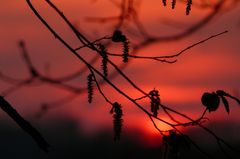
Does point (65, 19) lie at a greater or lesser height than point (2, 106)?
greater

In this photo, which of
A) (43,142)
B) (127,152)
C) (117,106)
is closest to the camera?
(43,142)

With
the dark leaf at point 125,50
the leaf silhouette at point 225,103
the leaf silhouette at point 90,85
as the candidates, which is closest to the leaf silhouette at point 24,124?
the leaf silhouette at point 90,85

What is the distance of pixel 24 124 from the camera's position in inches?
162

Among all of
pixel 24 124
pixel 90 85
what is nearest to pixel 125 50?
pixel 90 85

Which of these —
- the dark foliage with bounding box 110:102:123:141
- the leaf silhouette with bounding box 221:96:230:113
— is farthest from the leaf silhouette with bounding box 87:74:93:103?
the leaf silhouette with bounding box 221:96:230:113

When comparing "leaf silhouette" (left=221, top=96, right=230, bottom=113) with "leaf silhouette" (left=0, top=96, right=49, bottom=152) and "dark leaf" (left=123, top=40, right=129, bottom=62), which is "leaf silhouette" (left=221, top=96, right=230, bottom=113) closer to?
"dark leaf" (left=123, top=40, right=129, bottom=62)

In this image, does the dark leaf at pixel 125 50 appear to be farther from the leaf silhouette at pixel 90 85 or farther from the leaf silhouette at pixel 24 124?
the leaf silhouette at pixel 24 124

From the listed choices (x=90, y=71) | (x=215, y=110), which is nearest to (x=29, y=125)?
(x=90, y=71)

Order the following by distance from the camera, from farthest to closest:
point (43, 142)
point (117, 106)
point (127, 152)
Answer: point (127, 152) < point (117, 106) < point (43, 142)

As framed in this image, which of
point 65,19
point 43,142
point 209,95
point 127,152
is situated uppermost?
point 127,152

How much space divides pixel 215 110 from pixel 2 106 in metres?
1.30

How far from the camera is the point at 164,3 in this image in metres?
4.20

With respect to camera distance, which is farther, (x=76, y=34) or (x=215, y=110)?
(x=215, y=110)

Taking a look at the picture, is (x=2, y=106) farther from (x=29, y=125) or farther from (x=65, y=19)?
(x=65, y=19)
